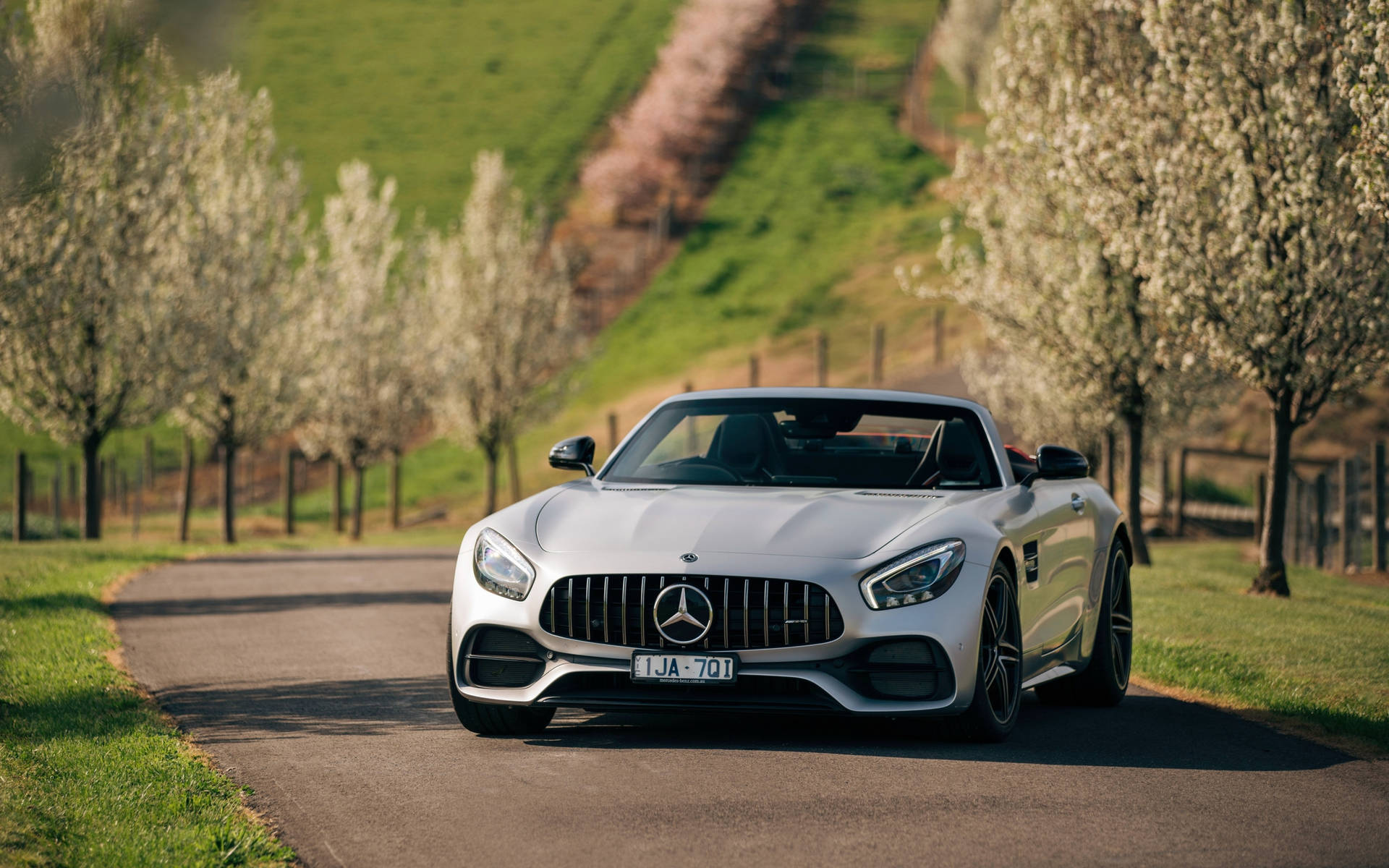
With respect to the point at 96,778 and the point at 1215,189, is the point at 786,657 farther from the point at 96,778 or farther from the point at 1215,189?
the point at 1215,189

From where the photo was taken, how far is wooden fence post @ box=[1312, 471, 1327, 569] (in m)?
22.7

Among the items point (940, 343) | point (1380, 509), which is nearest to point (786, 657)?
point (1380, 509)

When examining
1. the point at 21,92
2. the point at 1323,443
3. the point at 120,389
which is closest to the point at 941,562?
the point at 21,92

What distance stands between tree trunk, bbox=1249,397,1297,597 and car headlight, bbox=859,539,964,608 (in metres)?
11.3

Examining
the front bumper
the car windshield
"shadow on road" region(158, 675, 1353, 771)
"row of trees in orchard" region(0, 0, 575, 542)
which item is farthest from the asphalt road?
"row of trees in orchard" region(0, 0, 575, 542)

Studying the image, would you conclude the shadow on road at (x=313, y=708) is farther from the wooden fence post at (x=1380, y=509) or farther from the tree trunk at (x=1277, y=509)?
the wooden fence post at (x=1380, y=509)

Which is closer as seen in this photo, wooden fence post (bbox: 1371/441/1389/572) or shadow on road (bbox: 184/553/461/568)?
wooden fence post (bbox: 1371/441/1389/572)

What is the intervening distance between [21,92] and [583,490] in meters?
7.16

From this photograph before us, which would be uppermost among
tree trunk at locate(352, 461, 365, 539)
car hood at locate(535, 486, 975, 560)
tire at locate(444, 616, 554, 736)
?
car hood at locate(535, 486, 975, 560)

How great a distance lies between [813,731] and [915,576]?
1.25m

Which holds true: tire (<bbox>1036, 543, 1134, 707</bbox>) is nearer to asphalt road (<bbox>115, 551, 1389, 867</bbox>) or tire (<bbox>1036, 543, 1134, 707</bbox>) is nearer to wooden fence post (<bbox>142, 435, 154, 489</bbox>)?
asphalt road (<bbox>115, 551, 1389, 867</bbox>)

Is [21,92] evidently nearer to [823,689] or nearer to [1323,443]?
[823,689]

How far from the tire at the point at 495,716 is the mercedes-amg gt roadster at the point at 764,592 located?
0.03ft

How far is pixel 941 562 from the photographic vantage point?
7.30 meters
